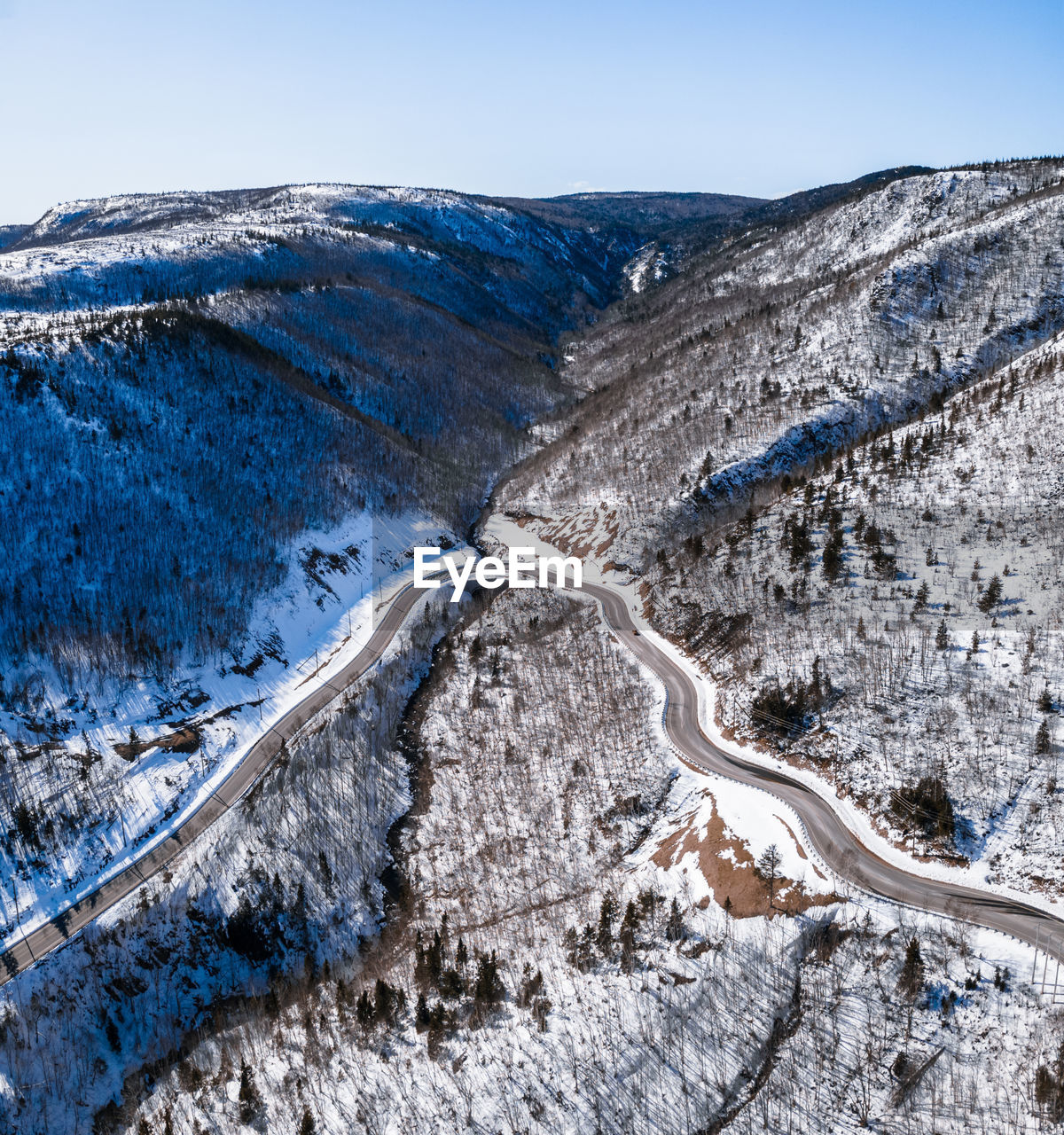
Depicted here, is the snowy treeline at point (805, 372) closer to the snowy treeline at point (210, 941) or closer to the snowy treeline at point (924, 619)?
the snowy treeline at point (924, 619)

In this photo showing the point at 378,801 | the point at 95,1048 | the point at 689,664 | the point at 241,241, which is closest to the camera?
the point at 95,1048

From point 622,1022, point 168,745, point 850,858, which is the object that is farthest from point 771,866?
point 168,745

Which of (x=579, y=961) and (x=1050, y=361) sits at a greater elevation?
(x=1050, y=361)

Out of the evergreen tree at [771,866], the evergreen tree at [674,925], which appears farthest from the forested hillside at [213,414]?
the evergreen tree at [771,866]

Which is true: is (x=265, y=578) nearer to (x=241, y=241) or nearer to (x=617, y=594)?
(x=617, y=594)

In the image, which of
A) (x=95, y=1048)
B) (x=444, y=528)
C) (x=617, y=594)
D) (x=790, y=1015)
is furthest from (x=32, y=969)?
(x=444, y=528)

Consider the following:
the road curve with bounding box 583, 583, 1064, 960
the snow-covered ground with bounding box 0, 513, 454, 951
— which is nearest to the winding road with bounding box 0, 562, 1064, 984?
the road curve with bounding box 583, 583, 1064, 960
